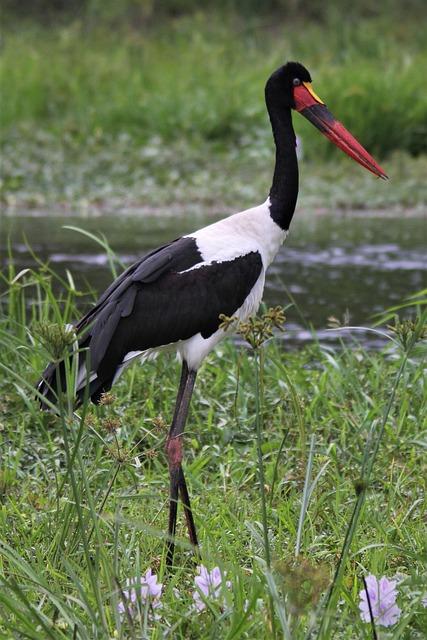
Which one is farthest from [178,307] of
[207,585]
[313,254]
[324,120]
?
[313,254]

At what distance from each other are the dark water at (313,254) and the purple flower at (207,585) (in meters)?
3.53

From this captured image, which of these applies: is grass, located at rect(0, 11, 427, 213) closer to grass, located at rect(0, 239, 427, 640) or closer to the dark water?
the dark water

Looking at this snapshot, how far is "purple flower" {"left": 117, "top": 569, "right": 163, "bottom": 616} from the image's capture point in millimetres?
2336

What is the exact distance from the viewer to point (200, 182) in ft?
34.1

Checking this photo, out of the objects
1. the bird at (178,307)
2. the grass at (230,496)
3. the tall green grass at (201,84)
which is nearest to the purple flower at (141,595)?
the grass at (230,496)

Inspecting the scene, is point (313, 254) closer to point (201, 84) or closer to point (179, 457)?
point (201, 84)

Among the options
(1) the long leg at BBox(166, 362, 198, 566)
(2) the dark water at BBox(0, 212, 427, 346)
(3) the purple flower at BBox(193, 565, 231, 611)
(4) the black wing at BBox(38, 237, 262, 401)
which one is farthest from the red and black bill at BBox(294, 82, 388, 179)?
(2) the dark water at BBox(0, 212, 427, 346)

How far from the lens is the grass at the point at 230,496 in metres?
2.38

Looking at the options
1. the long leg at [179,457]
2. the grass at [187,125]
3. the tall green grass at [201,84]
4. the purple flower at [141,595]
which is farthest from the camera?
the tall green grass at [201,84]

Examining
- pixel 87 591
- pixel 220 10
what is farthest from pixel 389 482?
pixel 220 10

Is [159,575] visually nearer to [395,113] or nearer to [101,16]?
[395,113]

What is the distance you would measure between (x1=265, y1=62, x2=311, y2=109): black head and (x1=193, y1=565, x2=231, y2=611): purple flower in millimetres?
1902

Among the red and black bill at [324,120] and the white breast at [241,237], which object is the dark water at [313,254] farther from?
the white breast at [241,237]

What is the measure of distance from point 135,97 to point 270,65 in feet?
4.65
